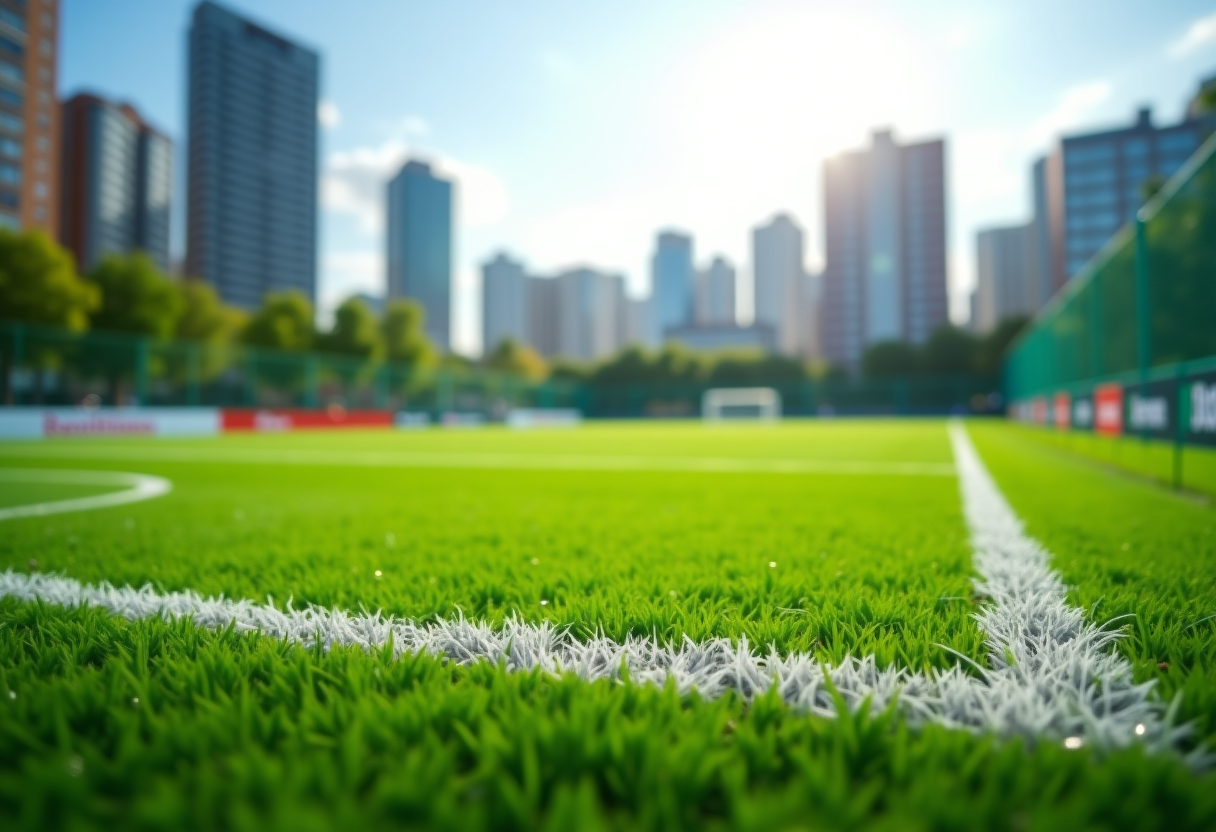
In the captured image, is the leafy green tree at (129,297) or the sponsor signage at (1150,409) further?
the leafy green tree at (129,297)

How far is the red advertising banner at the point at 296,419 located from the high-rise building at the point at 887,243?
301 ft

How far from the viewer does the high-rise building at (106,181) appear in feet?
304

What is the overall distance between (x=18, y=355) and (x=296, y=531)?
18.9 meters

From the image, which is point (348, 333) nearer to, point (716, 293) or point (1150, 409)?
point (1150, 409)

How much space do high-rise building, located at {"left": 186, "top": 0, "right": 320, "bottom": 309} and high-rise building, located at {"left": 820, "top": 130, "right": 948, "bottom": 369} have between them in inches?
3632

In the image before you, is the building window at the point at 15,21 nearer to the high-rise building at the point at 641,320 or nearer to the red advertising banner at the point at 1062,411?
the red advertising banner at the point at 1062,411

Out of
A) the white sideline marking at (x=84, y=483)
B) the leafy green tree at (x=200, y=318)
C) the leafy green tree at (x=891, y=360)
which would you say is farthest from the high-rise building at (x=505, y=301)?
the white sideline marking at (x=84, y=483)

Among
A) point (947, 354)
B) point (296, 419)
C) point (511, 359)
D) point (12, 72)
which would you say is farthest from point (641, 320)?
point (296, 419)

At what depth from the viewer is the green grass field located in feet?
2.64

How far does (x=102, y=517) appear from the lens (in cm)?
381

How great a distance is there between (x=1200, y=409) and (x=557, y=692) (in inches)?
216

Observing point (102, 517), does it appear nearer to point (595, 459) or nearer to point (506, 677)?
point (506, 677)

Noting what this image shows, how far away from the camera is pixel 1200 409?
4480 millimetres

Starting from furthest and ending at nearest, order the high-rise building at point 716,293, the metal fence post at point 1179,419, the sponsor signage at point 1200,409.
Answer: the high-rise building at point 716,293
the metal fence post at point 1179,419
the sponsor signage at point 1200,409
